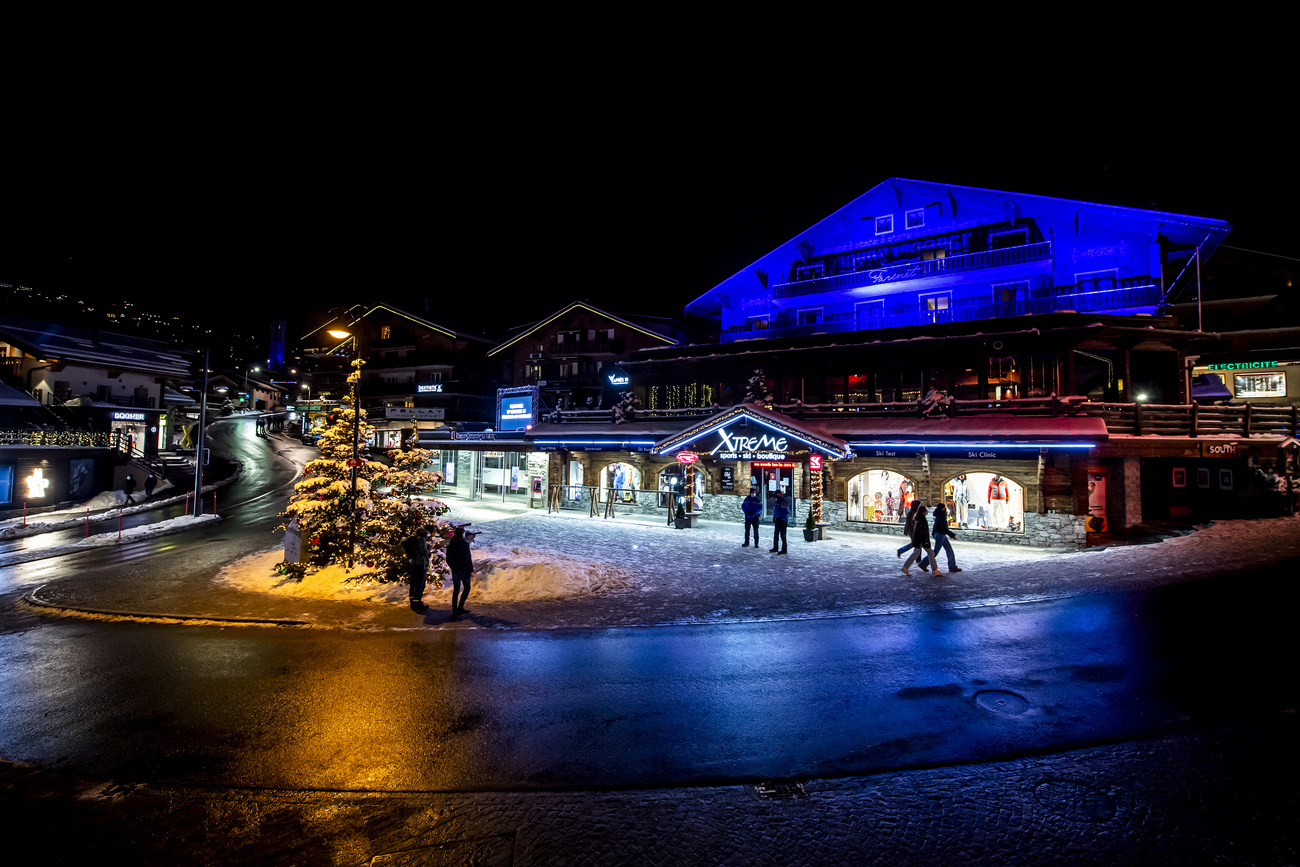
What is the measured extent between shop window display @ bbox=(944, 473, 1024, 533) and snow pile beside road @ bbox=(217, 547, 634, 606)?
1327 centimetres

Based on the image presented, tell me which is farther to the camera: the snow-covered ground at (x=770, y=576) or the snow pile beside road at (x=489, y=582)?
the snow pile beside road at (x=489, y=582)

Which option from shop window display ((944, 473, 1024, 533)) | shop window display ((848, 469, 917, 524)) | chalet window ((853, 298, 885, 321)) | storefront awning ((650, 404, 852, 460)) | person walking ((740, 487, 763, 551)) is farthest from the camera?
chalet window ((853, 298, 885, 321))

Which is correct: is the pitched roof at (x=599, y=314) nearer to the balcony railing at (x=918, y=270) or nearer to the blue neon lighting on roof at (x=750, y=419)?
the balcony railing at (x=918, y=270)

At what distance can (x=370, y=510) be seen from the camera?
14375 mm

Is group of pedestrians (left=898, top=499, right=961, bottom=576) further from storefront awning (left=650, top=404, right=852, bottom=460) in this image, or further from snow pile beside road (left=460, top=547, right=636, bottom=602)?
snow pile beside road (left=460, top=547, right=636, bottom=602)

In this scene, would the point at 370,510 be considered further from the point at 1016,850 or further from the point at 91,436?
the point at 91,436

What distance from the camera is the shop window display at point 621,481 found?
27.2 meters

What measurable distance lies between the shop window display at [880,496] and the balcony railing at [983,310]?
24.4 feet

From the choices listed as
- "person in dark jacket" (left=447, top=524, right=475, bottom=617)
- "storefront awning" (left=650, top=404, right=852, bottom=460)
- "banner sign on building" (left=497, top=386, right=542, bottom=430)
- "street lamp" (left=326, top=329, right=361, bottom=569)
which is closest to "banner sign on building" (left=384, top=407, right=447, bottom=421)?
"banner sign on building" (left=497, top=386, right=542, bottom=430)

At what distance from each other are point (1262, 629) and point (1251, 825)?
20.9 ft

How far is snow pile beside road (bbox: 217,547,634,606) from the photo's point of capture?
41.6 ft

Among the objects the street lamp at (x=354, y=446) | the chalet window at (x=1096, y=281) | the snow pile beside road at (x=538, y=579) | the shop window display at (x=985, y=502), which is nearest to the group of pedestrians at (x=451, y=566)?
the snow pile beside road at (x=538, y=579)

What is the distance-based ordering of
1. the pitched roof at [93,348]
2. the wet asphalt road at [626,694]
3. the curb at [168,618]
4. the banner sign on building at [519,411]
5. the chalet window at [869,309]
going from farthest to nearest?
the banner sign on building at [519,411]
the pitched roof at [93,348]
the chalet window at [869,309]
the curb at [168,618]
the wet asphalt road at [626,694]

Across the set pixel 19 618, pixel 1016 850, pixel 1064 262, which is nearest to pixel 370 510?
pixel 19 618
